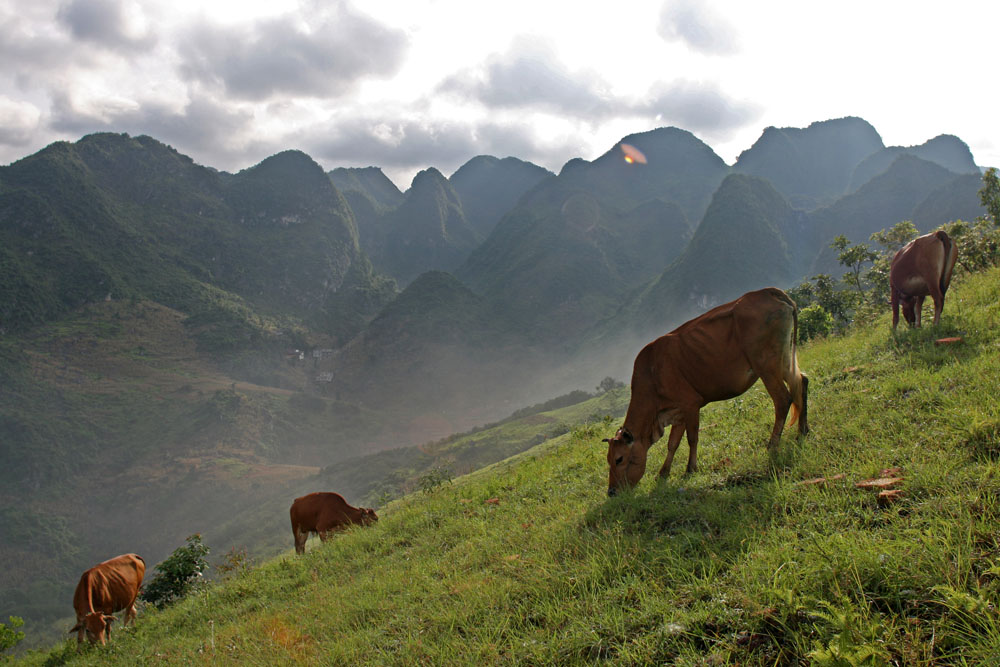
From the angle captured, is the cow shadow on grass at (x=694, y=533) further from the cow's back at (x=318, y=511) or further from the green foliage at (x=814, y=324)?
the green foliage at (x=814, y=324)

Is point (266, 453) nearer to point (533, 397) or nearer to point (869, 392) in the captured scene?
point (533, 397)

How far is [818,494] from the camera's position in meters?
4.24

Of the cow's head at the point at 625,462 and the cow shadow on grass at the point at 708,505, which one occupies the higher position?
the cow's head at the point at 625,462

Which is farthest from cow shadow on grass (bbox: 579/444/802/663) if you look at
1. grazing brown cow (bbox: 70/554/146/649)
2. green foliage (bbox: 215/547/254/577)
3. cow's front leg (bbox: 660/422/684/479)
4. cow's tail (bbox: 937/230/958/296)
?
grazing brown cow (bbox: 70/554/146/649)

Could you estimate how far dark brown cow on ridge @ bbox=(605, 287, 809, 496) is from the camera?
581 cm

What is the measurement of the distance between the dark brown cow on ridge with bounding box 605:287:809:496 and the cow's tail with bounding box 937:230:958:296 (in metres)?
4.72

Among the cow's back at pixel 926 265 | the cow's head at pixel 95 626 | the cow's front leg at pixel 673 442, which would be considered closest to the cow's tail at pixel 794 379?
the cow's front leg at pixel 673 442

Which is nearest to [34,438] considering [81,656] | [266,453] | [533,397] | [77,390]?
[77,390]

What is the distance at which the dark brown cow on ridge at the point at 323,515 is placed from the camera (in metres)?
12.2

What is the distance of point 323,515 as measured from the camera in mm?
12680

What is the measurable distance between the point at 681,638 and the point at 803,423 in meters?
3.84

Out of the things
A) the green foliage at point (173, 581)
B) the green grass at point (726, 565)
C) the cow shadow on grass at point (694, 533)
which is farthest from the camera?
the green foliage at point (173, 581)

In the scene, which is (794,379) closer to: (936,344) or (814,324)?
(936,344)

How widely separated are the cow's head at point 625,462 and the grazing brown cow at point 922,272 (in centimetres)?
588
